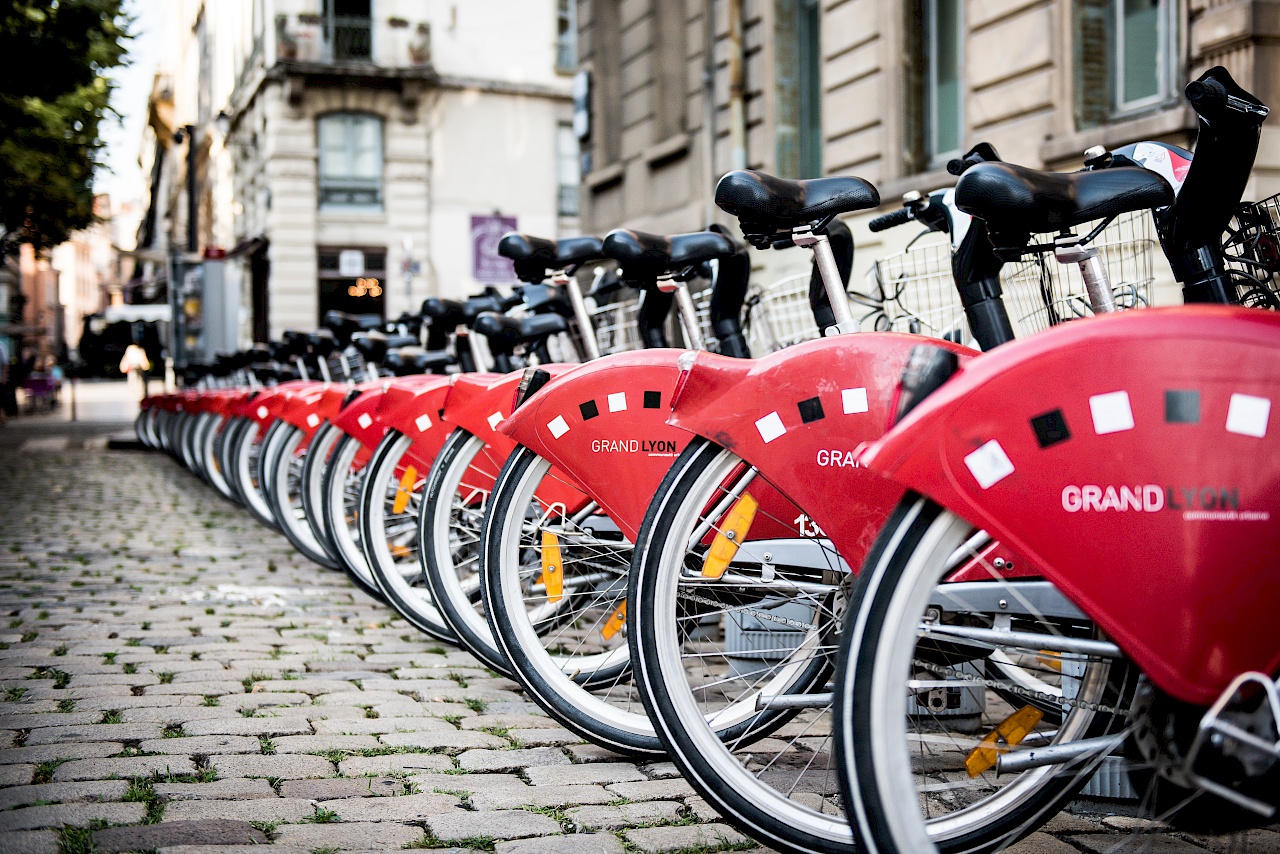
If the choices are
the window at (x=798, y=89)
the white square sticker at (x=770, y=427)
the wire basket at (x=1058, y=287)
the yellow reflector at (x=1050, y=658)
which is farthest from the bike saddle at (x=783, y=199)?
the window at (x=798, y=89)

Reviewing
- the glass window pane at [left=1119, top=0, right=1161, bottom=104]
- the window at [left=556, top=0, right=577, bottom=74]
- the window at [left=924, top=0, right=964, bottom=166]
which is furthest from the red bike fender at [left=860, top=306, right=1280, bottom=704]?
the window at [left=556, top=0, right=577, bottom=74]

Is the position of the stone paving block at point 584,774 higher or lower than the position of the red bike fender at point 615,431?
lower

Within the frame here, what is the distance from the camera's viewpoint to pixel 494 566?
3.37 m

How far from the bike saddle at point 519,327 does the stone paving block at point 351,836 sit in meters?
2.44

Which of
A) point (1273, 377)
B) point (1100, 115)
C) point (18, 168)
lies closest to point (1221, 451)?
point (1273, 377)

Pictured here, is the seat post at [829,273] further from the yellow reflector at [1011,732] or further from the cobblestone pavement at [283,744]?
the cobblestone pavement at [283,744]

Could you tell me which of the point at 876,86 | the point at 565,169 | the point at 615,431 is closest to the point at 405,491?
the point at 615,431

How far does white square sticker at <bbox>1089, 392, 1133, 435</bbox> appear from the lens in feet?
5.90

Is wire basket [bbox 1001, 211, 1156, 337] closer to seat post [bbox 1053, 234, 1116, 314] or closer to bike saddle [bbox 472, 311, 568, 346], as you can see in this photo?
seat post [bbox 1053, 234, 1116, 314]

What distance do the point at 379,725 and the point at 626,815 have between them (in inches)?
38.6

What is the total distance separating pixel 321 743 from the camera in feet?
11.0

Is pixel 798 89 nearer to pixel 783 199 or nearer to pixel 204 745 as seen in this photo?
pixel 783 199

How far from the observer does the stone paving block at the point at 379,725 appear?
3488 millimetres

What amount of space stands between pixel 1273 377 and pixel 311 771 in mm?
2202
